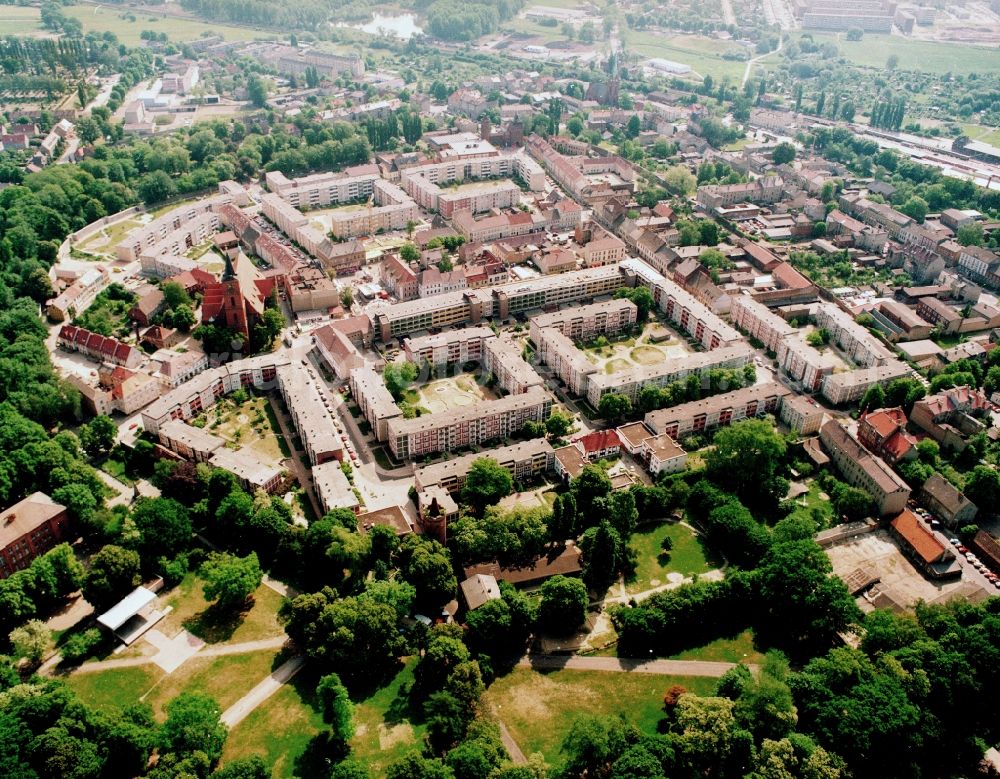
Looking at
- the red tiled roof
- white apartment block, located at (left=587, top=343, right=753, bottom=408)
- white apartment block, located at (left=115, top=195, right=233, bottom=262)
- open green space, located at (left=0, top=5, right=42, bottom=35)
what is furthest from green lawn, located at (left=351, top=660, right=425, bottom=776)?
open green space, located at (left=0, top=5, right=42, bottom=35)

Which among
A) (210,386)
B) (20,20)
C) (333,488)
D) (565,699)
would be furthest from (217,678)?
(20,20)

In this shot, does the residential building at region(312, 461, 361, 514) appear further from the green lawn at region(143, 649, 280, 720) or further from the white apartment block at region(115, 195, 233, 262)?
the white apartment block at region(115, 195, 233, 262)

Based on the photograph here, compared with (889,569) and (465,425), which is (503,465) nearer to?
(465,425)

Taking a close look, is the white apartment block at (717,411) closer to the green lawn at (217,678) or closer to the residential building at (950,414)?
the residential building at (950,414)

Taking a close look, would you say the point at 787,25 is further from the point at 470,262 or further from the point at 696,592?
the point at 696,592

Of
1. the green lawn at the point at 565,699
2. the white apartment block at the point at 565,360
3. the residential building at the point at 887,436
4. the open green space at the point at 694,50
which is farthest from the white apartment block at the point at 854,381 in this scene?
the open green space at the point at 694,50

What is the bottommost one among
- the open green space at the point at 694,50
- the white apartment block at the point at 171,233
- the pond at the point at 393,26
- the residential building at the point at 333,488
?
the residential building at the point at 333,488
